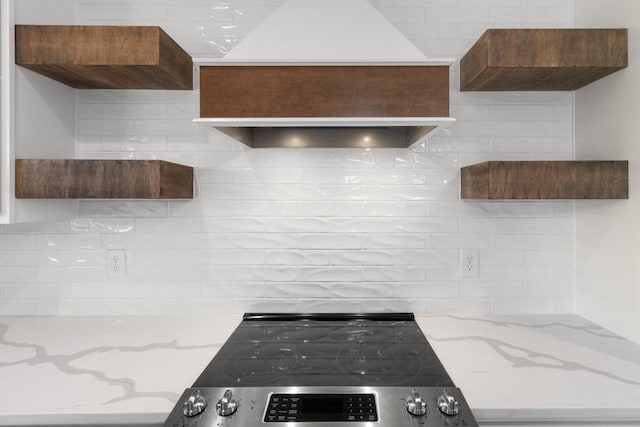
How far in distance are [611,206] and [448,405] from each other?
1.07 m

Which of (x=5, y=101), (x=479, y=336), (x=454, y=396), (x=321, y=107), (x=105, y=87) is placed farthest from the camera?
(x=105, y=87)

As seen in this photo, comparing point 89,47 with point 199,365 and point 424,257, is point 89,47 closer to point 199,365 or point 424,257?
point 199,365

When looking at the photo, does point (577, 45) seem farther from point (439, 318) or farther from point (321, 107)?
point (439, 318)

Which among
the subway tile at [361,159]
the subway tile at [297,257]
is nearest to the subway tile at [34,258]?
the subway tile at [297,257]

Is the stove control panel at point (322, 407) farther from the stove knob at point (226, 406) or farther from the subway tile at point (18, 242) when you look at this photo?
the subway tile at point (18, 242)

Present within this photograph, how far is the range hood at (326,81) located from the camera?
1.16 meters

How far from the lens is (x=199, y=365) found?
4.01 ft

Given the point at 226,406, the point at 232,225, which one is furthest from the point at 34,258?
the point at 226,406

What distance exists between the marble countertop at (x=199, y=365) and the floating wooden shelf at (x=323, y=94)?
0.77 metres

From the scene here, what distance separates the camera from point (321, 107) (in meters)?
1.17

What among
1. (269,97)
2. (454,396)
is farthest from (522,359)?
(269,97)

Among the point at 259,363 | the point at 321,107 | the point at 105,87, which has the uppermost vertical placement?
the point at 105,87

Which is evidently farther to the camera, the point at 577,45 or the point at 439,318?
the point at 439,318

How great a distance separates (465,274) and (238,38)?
143 cm
